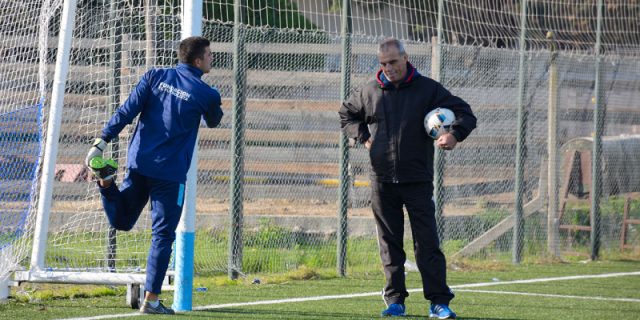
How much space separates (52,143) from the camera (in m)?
8.34

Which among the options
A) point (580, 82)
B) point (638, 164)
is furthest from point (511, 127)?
point (638, 164)

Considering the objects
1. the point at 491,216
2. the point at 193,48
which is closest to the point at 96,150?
the point at 193,48

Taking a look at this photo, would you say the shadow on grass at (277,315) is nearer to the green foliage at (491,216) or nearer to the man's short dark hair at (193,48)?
the man's short dark hair at (193,48)

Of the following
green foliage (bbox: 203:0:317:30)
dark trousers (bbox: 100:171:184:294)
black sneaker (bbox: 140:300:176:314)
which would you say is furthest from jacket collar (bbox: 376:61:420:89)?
green foliage (bbox: 203:0:317:30)

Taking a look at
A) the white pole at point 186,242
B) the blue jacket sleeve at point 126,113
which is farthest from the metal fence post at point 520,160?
the blue jacket sleeve at point 126,113

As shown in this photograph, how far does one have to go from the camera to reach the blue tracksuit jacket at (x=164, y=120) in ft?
24.7

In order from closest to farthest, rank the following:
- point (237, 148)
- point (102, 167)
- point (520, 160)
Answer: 1. point (102, 167)
2. point (237, 148)
3. point (520, 160)

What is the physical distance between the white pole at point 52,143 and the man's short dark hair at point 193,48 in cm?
121

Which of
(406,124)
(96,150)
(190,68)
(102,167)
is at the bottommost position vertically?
(102,167)

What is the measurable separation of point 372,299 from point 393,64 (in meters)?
2.51

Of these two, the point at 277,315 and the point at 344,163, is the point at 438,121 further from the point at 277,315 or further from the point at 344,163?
the point at 344,163

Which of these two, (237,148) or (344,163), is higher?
(237,148)

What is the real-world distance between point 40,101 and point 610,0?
34.3 feet

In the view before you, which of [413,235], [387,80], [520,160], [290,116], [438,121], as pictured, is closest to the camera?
[438,121]
